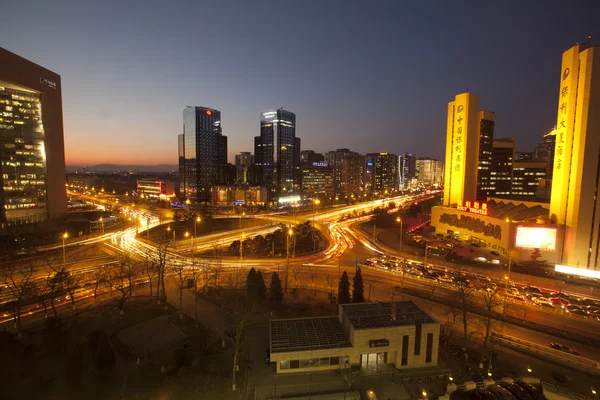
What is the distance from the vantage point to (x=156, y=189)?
139 metres

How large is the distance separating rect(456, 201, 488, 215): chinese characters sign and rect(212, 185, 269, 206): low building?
7379 cm

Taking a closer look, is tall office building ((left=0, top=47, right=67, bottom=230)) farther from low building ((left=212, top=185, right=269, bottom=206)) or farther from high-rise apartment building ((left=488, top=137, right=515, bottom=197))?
high-rise apartment building ((left=488, top=137, right=515, bottom=197))

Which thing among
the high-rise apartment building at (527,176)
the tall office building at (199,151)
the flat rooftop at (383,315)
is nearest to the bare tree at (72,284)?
the flat rooftop at (383,315)

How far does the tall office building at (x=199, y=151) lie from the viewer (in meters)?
147

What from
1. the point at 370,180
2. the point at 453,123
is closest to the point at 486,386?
the point at 453,123

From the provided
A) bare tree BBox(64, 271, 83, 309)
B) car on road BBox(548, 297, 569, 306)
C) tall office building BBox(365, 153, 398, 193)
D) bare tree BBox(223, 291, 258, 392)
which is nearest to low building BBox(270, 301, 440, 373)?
bare tree BBox(223, 291, 258, 392)

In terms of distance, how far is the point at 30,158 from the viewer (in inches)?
2598

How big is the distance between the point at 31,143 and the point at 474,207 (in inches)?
3687

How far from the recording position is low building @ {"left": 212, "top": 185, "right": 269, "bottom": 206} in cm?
11981

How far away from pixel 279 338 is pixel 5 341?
808 inches

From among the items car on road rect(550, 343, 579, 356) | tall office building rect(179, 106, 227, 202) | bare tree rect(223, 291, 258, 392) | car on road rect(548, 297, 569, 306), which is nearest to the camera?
bare tree rect(223, 291, 258, 392)

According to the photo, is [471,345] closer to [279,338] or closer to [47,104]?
Result: [279,338]

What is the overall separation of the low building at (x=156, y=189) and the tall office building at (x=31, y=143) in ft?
210

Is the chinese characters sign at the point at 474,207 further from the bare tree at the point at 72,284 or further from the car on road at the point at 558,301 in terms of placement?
the bare tree at the point at 72,284
